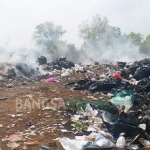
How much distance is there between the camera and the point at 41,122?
4.52m

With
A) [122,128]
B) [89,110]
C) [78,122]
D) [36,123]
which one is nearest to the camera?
[122,128]

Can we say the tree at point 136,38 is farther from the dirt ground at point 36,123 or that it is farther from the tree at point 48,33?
the dirt ground at point 36,123

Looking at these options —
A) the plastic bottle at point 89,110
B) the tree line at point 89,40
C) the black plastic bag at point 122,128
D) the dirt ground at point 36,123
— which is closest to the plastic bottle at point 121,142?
the black plastic bag at point 122,128

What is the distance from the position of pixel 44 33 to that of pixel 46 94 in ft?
104

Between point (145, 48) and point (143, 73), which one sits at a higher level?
point (145, 48)

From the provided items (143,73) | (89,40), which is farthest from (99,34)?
(143,73)

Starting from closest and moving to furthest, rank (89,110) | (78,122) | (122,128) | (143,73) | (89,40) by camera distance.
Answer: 1. (122,128)
2. (78,122)
3. (89,110)
4. (143,73)
5. (89,40)

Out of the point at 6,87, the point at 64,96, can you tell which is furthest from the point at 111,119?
the point at 6,87

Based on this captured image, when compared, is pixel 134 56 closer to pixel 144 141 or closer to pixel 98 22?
pixel 98 22

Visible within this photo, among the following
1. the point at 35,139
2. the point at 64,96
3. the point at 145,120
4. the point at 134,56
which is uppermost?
the point at 134,56

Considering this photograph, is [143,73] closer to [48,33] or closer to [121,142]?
[121,142]

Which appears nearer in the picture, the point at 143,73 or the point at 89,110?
the point at 89,110

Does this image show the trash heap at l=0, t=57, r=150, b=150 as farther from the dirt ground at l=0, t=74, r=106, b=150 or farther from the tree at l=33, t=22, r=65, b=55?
the tree at l=33, t=22, r=65, b=55

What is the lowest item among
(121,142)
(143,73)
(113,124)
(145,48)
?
(121,142)
